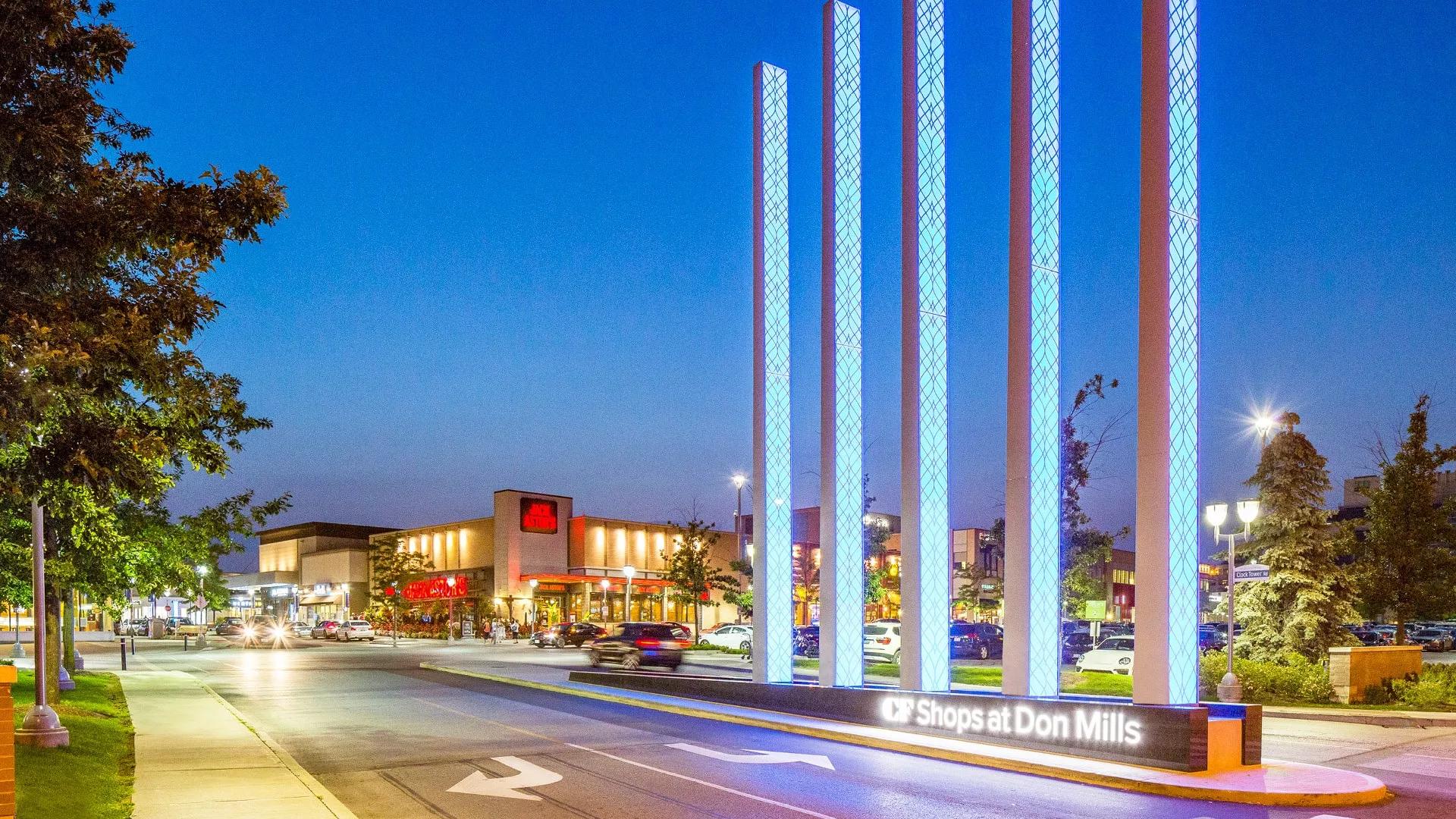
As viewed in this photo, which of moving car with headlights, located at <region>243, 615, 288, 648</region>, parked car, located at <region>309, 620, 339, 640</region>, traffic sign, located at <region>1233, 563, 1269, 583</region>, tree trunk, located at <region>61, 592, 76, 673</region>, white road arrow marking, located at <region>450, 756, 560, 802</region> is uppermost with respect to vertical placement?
traffic sign, located at <region>1233, 563, 1269, 583</region>

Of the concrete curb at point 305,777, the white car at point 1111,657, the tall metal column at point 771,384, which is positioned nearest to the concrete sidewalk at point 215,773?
the concrete curb at point 305,777

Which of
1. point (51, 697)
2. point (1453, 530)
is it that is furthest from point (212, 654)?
point (1453, 530)

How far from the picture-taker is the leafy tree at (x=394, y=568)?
273 feet

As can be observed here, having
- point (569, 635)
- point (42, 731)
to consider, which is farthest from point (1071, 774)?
point (569, 635)

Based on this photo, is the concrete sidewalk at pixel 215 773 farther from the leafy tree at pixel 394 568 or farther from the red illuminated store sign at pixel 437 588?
the leafy tree at pixel 394 568

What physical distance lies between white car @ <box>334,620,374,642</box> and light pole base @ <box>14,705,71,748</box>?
6059 cm

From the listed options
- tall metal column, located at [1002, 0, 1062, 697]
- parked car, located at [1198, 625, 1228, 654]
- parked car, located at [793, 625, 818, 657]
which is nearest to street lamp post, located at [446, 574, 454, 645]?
parked car, located at [793, 625, 818, 657]

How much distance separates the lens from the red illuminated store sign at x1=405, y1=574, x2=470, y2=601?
82.1 metres

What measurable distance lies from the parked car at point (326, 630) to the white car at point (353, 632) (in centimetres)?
32

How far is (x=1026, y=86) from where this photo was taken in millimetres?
17031

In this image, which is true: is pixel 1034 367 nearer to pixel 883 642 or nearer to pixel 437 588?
pixel 883 642

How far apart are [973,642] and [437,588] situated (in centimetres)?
4869

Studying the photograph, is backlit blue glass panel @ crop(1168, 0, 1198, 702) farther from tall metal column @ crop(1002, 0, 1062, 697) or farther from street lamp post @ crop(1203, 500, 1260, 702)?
street lamp post @ crop(1203, 500, 1260, 702)

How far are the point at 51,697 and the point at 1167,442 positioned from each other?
2147 cm
